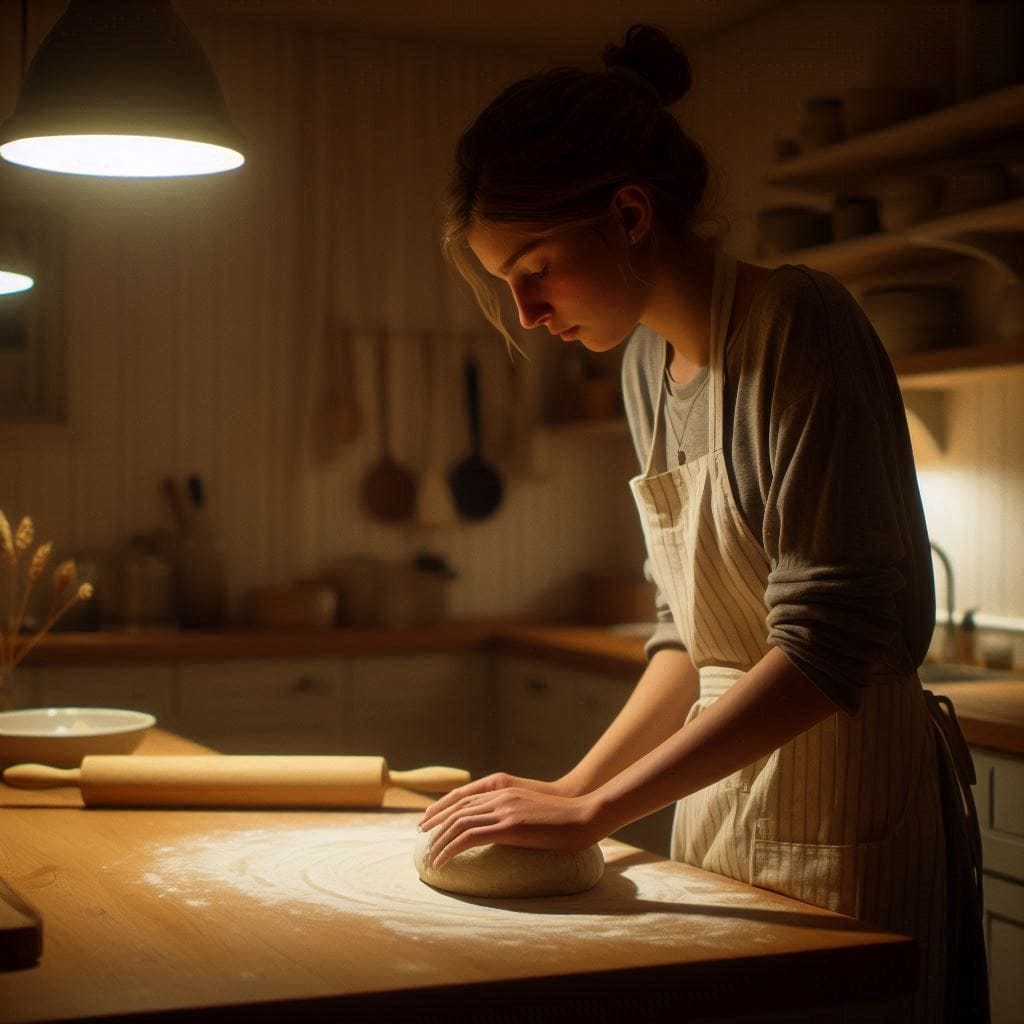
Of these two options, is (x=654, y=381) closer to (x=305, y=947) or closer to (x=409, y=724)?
(x=305, y=947)

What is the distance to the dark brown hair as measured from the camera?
4.06 ft

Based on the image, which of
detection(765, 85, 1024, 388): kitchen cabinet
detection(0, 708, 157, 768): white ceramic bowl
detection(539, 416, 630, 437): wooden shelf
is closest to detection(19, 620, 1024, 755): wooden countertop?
detection(539, 416, 630, 437): wooden shelf

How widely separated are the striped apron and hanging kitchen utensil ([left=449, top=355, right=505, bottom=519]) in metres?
3.05

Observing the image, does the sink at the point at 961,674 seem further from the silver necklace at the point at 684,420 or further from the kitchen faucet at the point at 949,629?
the silver necklace at the point at 684,420

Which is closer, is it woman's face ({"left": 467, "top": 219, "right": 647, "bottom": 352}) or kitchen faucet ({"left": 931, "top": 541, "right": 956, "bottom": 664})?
woman's face ({"left": 467, "top": 219, "right": 647, "bottom": 352})

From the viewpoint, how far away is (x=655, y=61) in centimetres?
137

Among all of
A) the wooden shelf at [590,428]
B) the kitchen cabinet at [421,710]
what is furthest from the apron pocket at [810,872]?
the wooden shelf at [590,428]

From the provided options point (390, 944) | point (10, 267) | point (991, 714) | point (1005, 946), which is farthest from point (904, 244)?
point (390, 944)

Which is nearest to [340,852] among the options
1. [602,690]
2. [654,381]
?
[654,381]

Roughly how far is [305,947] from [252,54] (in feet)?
11.8

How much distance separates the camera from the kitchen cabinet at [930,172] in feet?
8.84

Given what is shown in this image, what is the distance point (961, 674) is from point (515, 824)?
2027mm

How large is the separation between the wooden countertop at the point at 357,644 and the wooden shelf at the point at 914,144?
Answer: 3.83ft

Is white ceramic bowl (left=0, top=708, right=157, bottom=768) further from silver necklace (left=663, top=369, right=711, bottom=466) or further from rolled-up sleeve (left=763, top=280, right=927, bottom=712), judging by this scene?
rolled-up sleeve (left=763, top=280, right=927, bottom=712)
